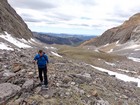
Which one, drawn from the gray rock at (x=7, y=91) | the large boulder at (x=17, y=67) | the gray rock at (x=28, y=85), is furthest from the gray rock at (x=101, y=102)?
the large boulder at (x=17, y=67)

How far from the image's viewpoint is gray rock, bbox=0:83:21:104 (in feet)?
41.9

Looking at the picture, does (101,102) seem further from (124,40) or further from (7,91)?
(124,40)

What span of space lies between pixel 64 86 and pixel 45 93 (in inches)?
63.0

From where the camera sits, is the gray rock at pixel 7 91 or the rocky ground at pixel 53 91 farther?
the rocky ground at pixel 53 91

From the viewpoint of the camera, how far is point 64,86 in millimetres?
15227

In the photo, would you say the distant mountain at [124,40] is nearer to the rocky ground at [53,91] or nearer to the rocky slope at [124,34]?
the rocky slope at [124,34]

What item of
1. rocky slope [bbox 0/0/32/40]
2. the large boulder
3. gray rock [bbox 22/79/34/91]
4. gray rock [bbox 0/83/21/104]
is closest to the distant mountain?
rocky slope [bbox 0/0/32/40]

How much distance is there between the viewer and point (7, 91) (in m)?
13.3

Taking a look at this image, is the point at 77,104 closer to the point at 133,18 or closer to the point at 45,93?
the point at 45,93

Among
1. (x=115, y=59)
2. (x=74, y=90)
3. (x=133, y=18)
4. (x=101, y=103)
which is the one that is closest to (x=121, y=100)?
(x=101, y=103)

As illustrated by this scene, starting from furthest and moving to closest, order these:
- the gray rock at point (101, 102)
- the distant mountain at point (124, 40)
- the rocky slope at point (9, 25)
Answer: the distant mountain at point (124, 40) → the rocky slope at point (9, 25) → the gray rock at point (101, 102)

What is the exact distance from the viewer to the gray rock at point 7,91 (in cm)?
1276

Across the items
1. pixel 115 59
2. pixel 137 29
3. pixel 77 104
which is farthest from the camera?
pixel 137 29

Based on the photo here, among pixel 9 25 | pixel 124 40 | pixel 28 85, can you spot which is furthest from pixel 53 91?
pixel 124 40
